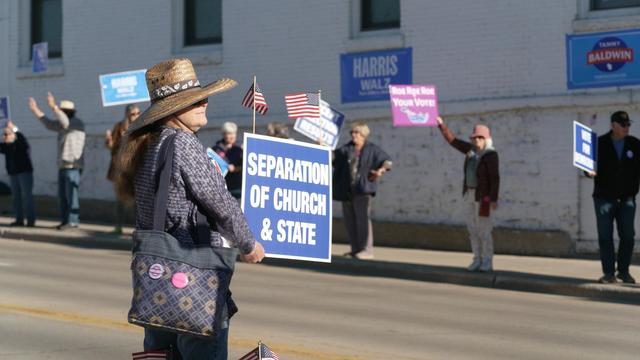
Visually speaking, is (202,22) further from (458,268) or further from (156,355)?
(156,355)

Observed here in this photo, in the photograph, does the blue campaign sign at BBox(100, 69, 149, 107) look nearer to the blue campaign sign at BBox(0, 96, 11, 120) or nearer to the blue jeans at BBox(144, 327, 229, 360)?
the blue campaign sign at BBox(0, 96, 11, 120)

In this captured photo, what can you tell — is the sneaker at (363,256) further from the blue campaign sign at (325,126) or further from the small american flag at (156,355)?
the small american flag at (156,355)

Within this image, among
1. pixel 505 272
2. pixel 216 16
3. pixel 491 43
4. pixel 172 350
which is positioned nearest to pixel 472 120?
pixel 491 43

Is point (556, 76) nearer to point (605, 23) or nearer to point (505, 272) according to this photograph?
point (605, 23)

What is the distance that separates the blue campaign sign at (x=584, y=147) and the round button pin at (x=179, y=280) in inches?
402

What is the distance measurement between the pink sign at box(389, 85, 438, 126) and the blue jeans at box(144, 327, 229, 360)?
11674mm

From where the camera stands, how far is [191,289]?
571 centimetres

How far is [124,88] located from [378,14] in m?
4.39

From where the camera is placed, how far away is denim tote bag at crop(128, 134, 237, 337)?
568 centimetres

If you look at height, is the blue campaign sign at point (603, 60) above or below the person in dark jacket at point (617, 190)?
above

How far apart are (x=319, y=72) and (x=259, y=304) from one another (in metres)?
9.04

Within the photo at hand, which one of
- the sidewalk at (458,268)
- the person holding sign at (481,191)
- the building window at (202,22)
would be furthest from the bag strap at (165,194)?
the building window at (202,22)

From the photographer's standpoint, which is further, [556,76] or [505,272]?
[556,76]

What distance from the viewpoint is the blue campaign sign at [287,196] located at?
7.86m
